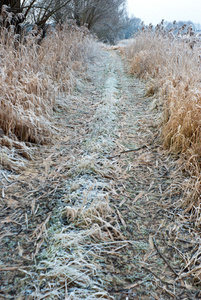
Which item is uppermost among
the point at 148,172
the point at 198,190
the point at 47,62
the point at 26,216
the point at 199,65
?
the point at 199,65

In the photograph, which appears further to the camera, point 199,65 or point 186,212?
point 199,65

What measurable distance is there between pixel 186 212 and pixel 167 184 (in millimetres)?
342

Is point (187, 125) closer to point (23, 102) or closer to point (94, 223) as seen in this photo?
point (94, 223)

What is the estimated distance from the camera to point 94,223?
4.72ft

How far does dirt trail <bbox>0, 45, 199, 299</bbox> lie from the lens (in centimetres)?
112

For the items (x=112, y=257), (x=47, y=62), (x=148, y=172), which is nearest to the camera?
(x=112, y=257)

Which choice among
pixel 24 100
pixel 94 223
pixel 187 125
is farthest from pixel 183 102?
pixel 24 100

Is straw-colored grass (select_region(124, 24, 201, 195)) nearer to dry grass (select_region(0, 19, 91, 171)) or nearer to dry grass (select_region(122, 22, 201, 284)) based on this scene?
dry grass (select_region(122, 22, 201, 284))

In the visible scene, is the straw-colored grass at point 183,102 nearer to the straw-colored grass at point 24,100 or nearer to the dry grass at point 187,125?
the dry grass at point 187,125

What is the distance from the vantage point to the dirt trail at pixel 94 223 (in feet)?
3.67

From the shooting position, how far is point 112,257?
4.20 ft

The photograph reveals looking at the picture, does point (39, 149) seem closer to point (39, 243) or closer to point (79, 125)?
point (79, 125)

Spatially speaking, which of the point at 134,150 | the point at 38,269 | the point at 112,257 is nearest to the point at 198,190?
the point at 112,257

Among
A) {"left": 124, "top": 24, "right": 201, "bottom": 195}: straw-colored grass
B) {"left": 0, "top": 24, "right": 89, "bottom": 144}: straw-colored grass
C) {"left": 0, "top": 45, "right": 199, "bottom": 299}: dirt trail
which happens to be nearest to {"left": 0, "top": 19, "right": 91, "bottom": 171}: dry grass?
{"left": 0, "top": 24, "right": 89, "bottom": 144}: straw-colored grass
